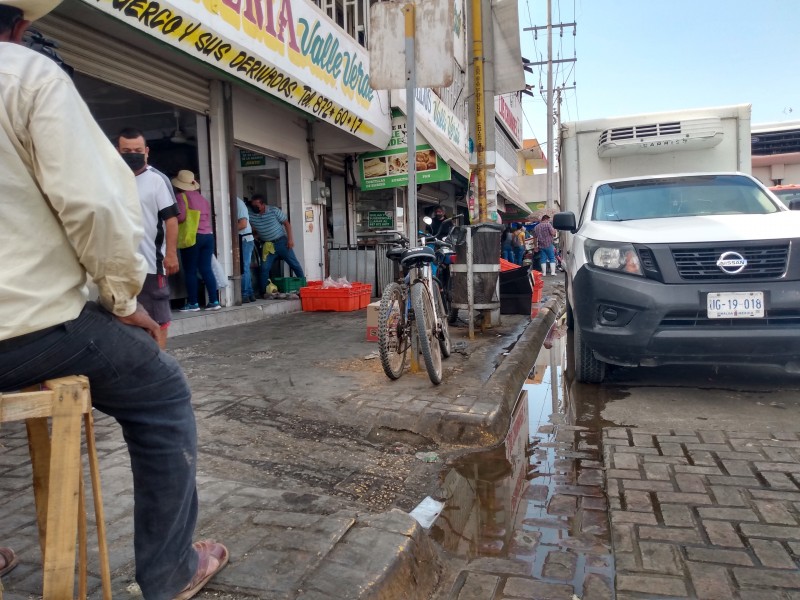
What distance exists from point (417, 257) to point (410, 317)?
48 centimetres

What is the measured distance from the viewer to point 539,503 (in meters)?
2.94

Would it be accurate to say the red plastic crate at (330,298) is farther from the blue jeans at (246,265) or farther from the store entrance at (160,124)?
the store entrance at (160,124)

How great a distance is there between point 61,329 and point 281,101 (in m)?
7.22

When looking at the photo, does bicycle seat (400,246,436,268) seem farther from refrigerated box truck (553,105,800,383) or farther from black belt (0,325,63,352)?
black belt (0,325,63,352)

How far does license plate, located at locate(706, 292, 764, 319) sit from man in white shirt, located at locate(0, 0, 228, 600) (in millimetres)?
3681

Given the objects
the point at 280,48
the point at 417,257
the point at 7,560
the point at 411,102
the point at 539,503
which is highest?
the point at 280,48

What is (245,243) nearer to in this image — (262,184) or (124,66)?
(124,66)

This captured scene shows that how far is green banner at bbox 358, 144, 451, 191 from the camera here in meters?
11.7

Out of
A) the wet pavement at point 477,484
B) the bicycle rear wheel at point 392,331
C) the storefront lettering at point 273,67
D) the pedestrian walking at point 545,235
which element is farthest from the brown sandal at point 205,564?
the pedestrian walking at point 545,235

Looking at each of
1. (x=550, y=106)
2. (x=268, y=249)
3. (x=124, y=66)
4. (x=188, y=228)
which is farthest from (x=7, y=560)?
(x=550, y=106)

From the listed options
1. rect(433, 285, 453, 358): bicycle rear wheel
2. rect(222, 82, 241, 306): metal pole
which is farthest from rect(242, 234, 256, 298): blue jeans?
rect(433, 285, 453, 358): bicycle rear wheel

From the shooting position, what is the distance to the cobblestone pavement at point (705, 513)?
85.0 inches

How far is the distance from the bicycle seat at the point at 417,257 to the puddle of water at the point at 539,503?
4.44 feet

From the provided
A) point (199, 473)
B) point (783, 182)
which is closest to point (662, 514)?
point (199, 473)
